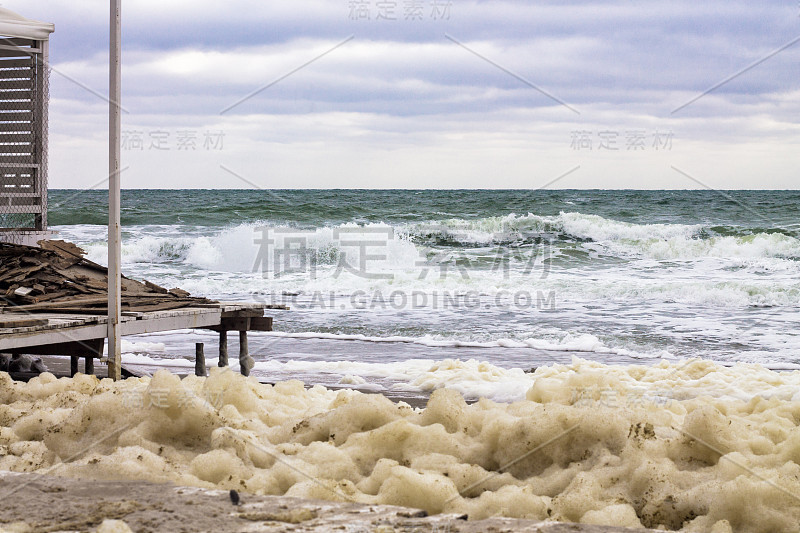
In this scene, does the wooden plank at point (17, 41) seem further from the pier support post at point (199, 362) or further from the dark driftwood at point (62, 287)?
the pier support post at point (199, 362)

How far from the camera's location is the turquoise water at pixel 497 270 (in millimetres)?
11656

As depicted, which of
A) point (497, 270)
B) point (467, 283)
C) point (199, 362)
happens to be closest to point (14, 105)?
point (199, 362)

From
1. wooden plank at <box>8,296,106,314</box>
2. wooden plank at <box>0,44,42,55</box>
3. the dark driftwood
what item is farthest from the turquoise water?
wooden plank at <box>0,44,42,55</box>

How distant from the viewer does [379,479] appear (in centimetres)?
357

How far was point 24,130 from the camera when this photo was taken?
28.3 ft

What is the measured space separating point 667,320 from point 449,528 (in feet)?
36.5

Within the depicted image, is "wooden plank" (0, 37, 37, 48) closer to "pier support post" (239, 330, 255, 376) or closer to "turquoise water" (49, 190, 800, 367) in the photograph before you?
"pier support post" (239, 330, 255, 376)

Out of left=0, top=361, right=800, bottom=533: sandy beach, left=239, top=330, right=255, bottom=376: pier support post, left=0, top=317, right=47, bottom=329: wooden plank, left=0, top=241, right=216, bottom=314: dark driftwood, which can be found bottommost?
left=239, top=330, right=255, bottom=376: pier support post

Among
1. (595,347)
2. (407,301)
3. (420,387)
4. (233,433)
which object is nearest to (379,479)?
(233,433)

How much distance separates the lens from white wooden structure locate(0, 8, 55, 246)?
8375 millimetres

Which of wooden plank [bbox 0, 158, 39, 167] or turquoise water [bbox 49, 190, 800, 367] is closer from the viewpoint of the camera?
wooden plank [bbox 0, 158, 39, 167]

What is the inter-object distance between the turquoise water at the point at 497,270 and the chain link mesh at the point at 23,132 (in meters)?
3.17

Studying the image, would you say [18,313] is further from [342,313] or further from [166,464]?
[342,313]

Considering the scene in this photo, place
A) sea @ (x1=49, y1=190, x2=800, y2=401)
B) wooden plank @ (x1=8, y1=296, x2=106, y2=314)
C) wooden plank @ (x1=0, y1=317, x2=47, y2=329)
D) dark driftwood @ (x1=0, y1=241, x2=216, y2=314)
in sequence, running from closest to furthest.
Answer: wooden plank @ (x1=0, y1=317, x2=47, y2=329) → wooden plank @ (x1=8, y1=296, x2=106, y2=314) → dark driftwood @ (x1=0, y1=241, x2=216, y2=314) → sea @ (x1=49, y1=190, x2=800, y2=401)
